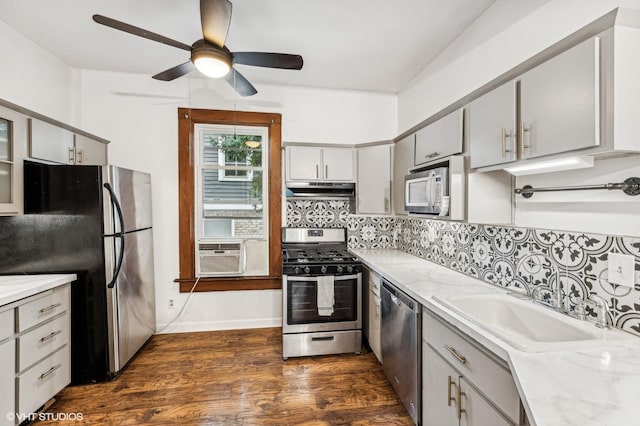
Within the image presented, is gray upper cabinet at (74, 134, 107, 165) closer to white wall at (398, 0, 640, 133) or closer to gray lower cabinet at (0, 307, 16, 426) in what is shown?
gray lower cabinet at (0, 307, 16, 426)

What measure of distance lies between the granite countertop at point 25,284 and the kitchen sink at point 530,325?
8.25ft

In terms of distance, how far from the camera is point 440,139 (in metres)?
2.13

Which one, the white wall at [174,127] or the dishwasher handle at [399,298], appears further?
the white wall at [174,127]

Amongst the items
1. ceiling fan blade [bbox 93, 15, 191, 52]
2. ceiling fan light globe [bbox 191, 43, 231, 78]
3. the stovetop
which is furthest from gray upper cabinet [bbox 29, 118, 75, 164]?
the stovetop

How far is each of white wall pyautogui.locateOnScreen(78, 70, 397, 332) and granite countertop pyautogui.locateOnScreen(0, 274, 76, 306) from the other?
1.08 meters

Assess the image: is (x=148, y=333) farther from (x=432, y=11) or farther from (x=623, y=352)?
(x=432, y=11)

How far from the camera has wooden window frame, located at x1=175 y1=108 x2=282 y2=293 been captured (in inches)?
129

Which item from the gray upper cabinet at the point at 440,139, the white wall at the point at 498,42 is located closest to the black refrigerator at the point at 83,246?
the gray upper cabinet at the point at 440,139

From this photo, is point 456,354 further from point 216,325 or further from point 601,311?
point 216,325

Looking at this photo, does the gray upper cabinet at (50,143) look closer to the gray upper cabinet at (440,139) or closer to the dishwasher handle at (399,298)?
the dishwasher handle at (399,298)

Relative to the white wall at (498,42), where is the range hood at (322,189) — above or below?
below

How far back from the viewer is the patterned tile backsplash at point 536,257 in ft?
4.22

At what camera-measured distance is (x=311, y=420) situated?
1.98 meters

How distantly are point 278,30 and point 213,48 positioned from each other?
31.8 inches
